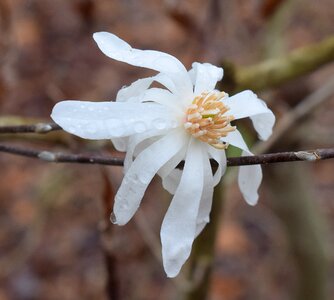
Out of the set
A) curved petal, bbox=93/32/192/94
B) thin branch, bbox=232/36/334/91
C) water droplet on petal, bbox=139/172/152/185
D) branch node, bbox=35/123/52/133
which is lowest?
thin branch, bbox=232/36/334/91

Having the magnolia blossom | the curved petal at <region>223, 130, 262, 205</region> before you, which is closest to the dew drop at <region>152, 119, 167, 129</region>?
the magnolia blossom

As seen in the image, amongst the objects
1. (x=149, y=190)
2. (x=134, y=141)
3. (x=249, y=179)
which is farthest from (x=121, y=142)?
(x=149, y=190)

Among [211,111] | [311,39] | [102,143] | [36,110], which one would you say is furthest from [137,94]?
[311,39]

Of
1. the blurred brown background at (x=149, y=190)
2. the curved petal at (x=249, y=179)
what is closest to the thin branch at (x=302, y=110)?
the blurred brown background at (x=149, y=190)

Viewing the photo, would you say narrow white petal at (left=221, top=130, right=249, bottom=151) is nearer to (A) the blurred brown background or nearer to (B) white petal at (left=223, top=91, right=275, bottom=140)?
(B) white petal at (left=223, top=91, right=275, bottom=140)

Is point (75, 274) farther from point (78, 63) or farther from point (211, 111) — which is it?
point (211, 111)

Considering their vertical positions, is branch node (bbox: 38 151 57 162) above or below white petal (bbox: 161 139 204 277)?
below
